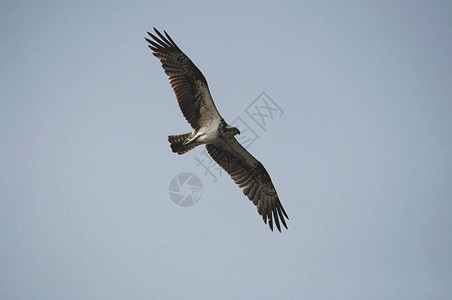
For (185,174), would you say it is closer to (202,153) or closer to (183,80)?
(202,153)

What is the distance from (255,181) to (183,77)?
3.95 meters

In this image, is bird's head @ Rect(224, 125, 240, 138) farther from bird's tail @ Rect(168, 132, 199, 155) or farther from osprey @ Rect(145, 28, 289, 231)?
bird's tail @ Rect(168, 132, 199, 155)

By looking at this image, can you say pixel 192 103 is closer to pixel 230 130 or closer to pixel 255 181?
pixel 230 130

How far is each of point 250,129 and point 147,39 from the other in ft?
13.2

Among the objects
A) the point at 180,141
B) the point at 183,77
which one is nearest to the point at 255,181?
the point at 180,141

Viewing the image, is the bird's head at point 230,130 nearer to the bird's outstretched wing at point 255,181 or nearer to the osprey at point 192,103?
the osprey at point 192,103

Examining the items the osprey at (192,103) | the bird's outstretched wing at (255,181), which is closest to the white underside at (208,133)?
the osprey at (192,103)

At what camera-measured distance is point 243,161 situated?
12195 millimetres

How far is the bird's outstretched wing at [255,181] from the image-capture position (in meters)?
12.1

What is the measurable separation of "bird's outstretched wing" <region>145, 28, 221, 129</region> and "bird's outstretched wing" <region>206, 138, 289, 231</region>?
1906 millimetres

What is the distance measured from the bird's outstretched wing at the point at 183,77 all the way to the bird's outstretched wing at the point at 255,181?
6.25ft

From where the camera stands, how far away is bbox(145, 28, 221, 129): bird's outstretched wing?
10.4 meters

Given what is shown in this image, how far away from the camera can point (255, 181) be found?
1246 cm

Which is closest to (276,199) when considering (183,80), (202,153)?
(202,153)
